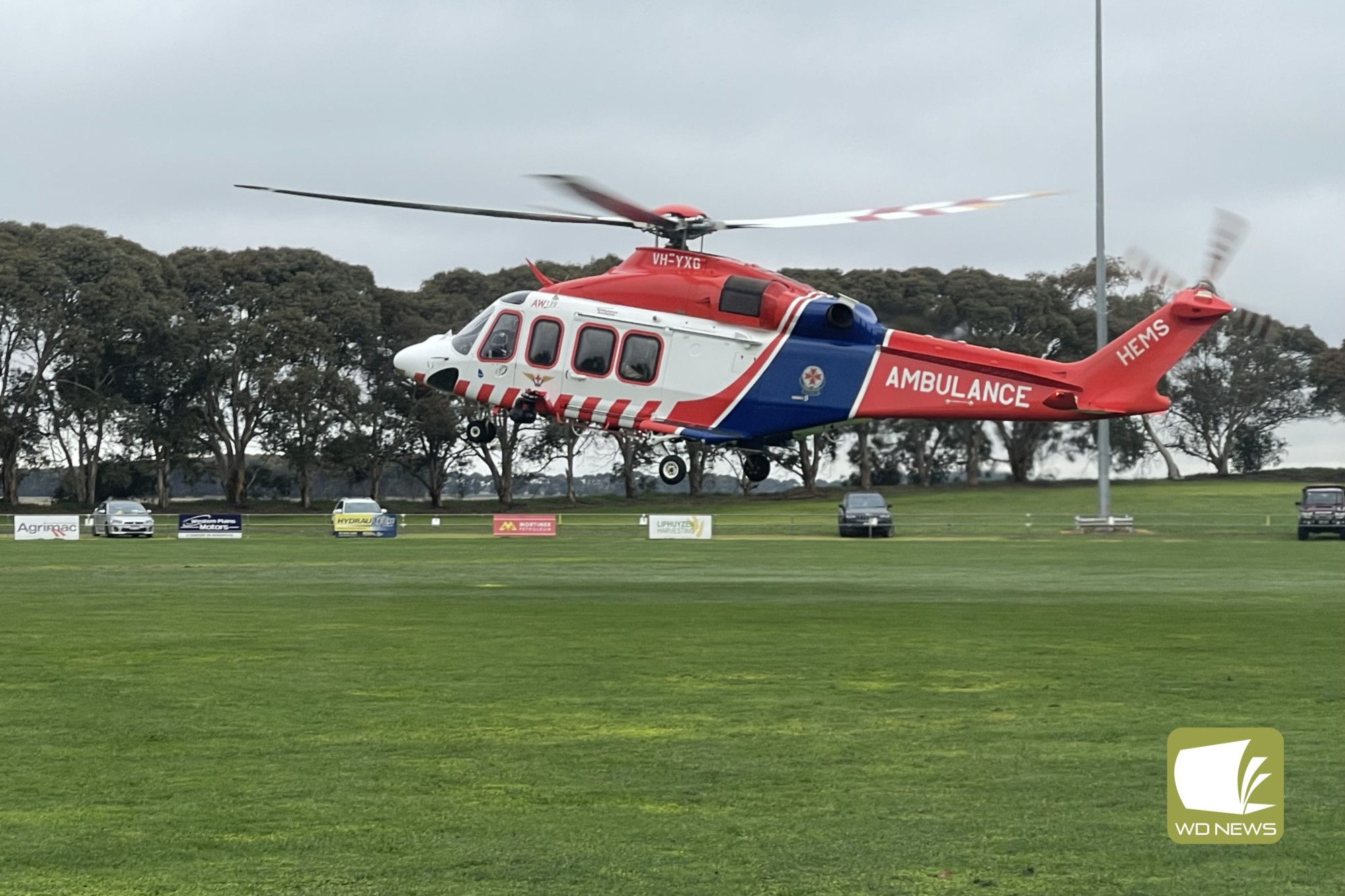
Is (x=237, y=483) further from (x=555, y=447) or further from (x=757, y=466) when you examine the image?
(x=757, y=466)

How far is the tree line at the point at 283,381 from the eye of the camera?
96.9 meters

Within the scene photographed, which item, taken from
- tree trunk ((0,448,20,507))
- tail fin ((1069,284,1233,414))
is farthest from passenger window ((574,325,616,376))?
tree trunk ((0,448,20,507))

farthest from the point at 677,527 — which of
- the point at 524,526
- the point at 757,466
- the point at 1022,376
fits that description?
the point at 1022,376

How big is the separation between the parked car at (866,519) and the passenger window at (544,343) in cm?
4958

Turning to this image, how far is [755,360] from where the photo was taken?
2361 cm

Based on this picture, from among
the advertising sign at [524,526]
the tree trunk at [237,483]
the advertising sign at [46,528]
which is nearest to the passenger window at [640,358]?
the advertising sign at [524,526]

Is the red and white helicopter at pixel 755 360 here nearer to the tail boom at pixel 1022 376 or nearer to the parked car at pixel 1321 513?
the tail boom at pixel 1022 376

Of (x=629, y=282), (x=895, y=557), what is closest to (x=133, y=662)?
(x=629, y=282)

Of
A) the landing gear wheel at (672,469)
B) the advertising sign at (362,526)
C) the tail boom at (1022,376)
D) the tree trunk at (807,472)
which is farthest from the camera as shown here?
the tree trunk at (807,472)

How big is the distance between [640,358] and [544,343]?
160cm

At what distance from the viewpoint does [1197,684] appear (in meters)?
22.5

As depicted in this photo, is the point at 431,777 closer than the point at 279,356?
Yes

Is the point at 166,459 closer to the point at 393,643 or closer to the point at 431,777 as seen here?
the point at 393,643

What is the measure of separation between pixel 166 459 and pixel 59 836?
9586 cm
